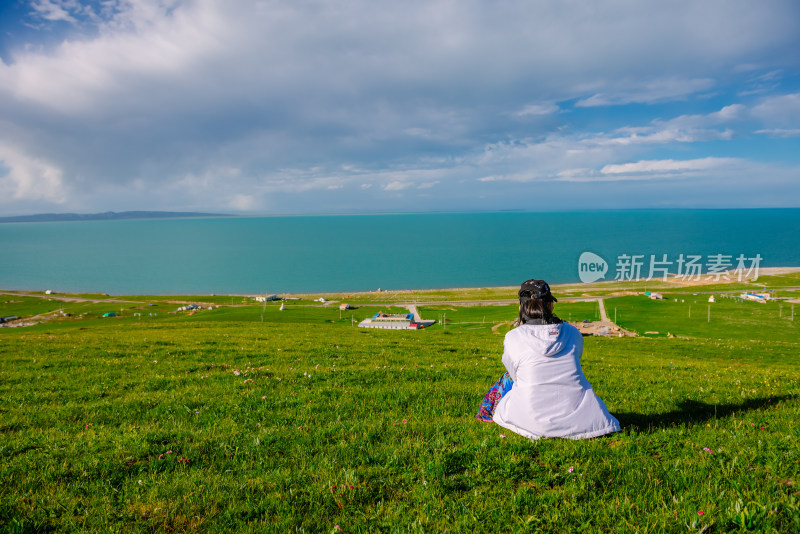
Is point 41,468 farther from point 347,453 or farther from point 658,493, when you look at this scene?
point 658,493

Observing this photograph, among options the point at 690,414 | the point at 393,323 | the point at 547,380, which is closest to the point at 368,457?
the point at 547,380

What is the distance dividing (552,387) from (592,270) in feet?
582

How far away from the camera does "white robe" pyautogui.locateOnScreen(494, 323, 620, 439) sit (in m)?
7.37

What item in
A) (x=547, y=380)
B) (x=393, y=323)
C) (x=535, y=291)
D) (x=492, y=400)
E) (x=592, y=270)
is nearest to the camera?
(x=547, y=380)

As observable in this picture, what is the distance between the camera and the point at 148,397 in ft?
36.8

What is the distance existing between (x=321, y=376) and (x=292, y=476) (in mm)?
6875

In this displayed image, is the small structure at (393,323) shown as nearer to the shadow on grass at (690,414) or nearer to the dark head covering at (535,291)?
the shadow on grass at (690,414)

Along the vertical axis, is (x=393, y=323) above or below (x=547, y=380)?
below

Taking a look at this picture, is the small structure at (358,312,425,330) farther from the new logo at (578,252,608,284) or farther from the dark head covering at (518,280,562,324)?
the new logo at (578,252,608,284)

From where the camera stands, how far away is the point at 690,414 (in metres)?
9.47

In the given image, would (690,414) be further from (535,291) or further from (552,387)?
(535,291)

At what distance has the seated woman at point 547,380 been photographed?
7.37 meters

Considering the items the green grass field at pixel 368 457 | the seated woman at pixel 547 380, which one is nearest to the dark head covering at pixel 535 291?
the seated woman at pixel 547 380

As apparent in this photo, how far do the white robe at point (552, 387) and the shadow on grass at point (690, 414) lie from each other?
1577 millimetres
